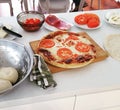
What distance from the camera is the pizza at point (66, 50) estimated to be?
77cm

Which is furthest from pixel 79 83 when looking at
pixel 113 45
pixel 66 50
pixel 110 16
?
pixel 110 16

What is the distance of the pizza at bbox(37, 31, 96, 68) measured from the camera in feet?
2.53

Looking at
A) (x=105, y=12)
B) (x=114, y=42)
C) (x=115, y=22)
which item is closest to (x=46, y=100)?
(x=114, y=42)

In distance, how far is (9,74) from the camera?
2.20 ft

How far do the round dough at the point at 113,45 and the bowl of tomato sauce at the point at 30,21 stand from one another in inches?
11.9

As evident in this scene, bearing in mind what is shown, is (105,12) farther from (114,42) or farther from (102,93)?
(102,93)

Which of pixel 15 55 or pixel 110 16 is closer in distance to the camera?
pixel 15 55

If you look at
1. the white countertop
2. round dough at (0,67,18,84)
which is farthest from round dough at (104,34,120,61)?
round dough at (0,67,18,84)

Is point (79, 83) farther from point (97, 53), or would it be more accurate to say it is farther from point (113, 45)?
point (113, 45)

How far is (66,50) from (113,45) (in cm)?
24

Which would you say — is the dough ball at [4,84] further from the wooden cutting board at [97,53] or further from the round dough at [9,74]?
the wooden cutting board at [97,53]

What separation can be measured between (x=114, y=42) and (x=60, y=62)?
1.06 feet

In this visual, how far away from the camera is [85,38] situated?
0.91 meters

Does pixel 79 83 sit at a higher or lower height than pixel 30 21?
lower
